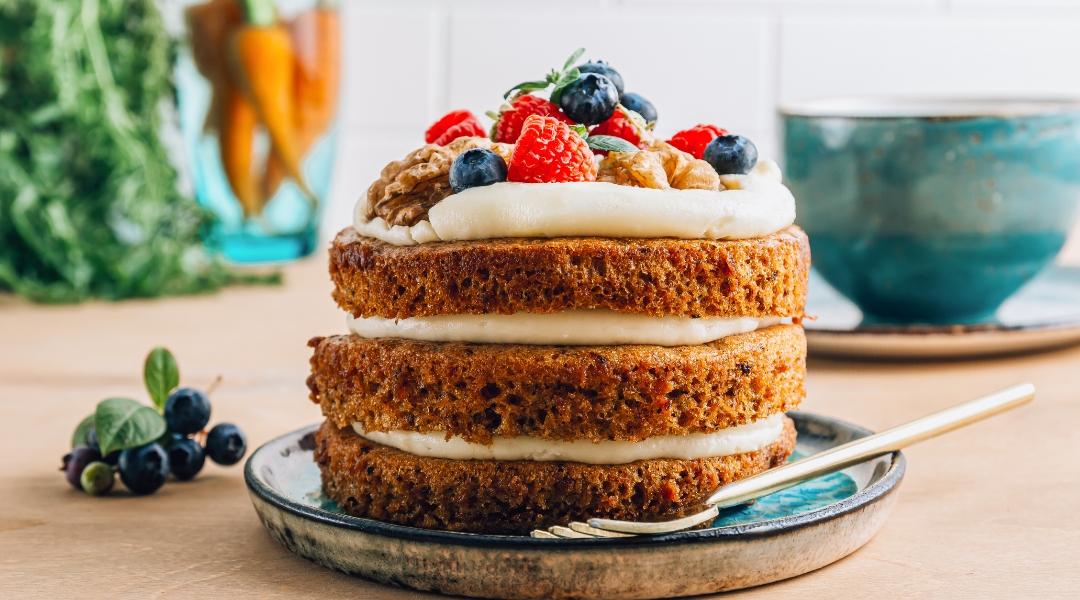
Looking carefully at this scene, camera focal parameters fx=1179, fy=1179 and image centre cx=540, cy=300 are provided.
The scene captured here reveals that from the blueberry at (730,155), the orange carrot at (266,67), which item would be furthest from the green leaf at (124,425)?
the orange carrot at (266,67)

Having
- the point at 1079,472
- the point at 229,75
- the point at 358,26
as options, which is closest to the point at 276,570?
the point at 1079,472

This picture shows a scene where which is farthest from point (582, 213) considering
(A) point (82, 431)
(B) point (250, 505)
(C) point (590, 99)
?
(A) point (82, 431)

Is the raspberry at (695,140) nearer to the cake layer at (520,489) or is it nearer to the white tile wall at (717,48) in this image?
the cake layer at (520,489)

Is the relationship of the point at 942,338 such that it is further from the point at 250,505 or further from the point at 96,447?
the point at 96,447

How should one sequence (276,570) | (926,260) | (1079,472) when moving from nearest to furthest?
(276,570)
(1079,472)
(926,260)

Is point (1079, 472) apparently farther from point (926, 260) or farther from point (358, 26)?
point (358, 26)
